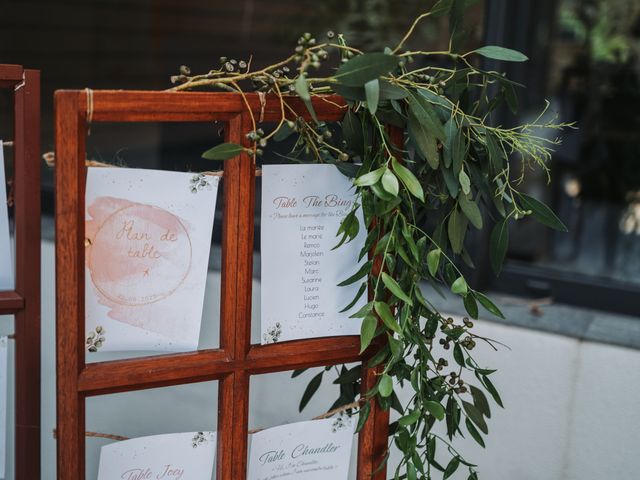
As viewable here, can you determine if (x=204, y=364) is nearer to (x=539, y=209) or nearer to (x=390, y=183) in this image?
(x=390, y=183)

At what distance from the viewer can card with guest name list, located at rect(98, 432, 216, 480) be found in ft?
3.59

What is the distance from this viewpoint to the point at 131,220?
3.38 feet

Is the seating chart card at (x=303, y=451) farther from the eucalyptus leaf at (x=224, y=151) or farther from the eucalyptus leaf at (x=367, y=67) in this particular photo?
the eucalyptus leaf at (x=367, y=67)

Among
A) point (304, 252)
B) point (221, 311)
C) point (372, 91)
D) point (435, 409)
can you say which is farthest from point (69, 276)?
point (435, 409)

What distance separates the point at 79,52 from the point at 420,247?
11.3 feet

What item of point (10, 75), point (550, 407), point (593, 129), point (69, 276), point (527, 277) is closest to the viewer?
point (69, 276)

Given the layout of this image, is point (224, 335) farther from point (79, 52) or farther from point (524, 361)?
point (79, 52)

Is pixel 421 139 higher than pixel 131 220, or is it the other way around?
pixel 421 139

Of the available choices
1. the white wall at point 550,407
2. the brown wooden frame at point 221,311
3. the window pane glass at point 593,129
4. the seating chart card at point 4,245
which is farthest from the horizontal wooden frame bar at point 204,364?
the window pane glass at point 593,129

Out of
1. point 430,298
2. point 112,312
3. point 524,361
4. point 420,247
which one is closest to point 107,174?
point 112,312

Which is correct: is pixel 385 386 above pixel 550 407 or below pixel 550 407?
above

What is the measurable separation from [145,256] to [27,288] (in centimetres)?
35

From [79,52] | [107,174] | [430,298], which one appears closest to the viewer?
[107,174]

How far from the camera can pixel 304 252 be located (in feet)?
3.76
